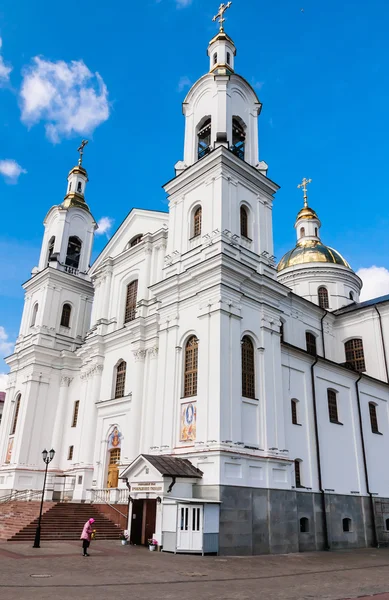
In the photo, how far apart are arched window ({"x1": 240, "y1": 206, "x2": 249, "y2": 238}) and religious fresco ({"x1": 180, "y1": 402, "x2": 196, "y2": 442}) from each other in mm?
8584

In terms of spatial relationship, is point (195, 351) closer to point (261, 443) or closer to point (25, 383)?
point (261, 443)

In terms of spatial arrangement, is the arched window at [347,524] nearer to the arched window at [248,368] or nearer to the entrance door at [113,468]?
the arched window at [248,368]

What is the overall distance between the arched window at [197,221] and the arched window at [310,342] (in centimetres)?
1196

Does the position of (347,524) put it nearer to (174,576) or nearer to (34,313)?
(174,576)

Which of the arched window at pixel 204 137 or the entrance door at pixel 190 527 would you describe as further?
the arched window at pixel 204 137

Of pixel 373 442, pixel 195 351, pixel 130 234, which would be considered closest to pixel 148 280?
pixel 130 234

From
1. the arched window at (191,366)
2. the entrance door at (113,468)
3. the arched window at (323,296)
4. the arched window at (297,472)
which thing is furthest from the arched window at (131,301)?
the arched window at (323,296)

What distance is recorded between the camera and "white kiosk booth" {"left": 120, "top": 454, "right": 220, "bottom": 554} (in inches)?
659

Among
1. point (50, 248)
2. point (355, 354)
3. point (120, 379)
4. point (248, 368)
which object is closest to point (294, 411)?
point (248, 368)

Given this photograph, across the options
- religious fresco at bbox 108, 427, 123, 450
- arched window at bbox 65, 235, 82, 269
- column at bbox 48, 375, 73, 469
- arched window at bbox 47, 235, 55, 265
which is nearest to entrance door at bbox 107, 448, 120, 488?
religious fresco at bbox 108, 427, 123, 450

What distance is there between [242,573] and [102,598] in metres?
5.46

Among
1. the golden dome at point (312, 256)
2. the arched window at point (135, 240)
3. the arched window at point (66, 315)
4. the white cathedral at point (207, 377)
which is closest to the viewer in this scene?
the white cathedral at point (207, 377)

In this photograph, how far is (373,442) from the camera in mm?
27047

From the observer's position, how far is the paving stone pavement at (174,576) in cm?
977
